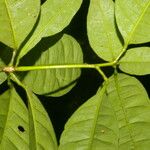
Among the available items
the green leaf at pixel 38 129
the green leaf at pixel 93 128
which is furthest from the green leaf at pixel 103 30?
the green leaf at pixel 38 129

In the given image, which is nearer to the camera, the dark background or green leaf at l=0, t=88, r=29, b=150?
green leaf at l=0, t=88, r=29, b=150

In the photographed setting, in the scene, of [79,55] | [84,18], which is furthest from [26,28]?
[84,18]

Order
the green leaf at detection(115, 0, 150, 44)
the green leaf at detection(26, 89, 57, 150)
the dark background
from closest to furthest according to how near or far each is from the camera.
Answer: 1. the green leaf at detection(26, 89, 57, 150)
2. the green leaf at detection(115, 0, 150, 44)
3. the dark background

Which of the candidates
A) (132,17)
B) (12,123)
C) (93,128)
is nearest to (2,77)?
(12,123)

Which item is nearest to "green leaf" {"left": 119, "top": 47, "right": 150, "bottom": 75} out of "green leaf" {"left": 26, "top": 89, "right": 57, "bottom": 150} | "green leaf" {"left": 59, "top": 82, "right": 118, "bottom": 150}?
"green leaf" {"left": 59, "top": 82, "right": 118, "bottom": 150}

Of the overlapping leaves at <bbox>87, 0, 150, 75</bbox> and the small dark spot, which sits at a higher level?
the overlapping leaves at <bbox>87, 0, 150, 75</bbox>

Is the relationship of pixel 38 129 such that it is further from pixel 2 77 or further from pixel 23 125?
pixel 2 77

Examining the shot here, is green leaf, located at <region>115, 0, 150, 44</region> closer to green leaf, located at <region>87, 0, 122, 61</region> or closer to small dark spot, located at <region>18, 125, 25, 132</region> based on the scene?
green leaf, located at <region>87, 0, 122, 61</region>

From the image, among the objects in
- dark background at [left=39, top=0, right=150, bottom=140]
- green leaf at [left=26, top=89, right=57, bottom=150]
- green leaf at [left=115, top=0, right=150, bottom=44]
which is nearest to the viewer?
green leaf at [left=26, top=89, right=57, bottom=150]
